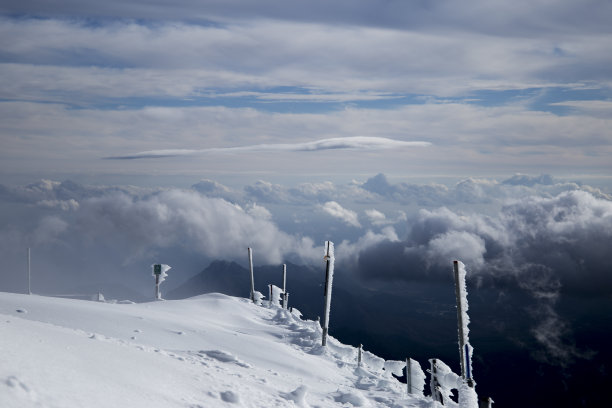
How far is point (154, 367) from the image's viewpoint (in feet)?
30.5

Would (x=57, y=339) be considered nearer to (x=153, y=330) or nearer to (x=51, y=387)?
(x=51, y=387)

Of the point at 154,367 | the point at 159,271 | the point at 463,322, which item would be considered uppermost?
the point at 154,367

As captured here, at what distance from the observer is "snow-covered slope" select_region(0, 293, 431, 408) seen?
279 inches

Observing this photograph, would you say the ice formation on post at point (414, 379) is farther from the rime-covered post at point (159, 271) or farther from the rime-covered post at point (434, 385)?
the rime-covered post at point (159, 271)

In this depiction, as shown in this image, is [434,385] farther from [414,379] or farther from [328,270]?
[328,270]

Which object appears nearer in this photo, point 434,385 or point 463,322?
point 463,322

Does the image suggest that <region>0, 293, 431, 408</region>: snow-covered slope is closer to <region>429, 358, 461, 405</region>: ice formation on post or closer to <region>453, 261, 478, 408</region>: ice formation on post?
<region>429, 358, 461, 405</region>: ice formation on post

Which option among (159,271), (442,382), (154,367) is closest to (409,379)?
(442,382)

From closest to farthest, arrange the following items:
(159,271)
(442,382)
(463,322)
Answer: (463,322)
(442,382)
(159,271)

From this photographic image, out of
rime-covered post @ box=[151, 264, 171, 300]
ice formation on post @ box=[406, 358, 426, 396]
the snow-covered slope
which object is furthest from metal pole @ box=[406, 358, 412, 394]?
rime-covered post @ box=[151, 264, 171, 300]

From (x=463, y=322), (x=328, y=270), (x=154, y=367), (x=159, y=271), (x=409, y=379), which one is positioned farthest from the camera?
(x=159, y=271)

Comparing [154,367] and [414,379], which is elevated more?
[154,367]

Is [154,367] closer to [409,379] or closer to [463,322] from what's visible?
[463,322]

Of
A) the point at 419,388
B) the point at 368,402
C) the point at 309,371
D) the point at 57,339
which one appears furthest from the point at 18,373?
the point at 419,388
